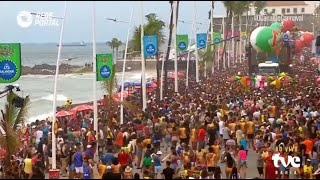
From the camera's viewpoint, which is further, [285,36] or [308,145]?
[285,36]

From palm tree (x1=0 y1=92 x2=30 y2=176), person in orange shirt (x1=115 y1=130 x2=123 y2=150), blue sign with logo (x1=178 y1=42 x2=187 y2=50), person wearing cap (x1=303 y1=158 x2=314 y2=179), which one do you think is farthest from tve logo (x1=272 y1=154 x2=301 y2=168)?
blue sign with logo (x1=178 y1=42 x2=187 y2=50)

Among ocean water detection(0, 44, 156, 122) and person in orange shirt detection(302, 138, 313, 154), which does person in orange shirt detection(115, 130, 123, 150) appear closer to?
person in orange shirt detection(302, 138, 313, 154)

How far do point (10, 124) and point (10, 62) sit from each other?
179 cm

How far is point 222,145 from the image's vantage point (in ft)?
73.2

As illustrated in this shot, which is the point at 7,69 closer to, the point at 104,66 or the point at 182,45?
the point at 104,66

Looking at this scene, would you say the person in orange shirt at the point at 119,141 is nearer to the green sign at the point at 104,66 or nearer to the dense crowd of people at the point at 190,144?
the dense crowd of people at the point at 190,144

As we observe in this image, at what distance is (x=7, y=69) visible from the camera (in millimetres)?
20688

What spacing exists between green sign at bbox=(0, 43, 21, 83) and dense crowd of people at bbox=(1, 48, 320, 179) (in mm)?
2087

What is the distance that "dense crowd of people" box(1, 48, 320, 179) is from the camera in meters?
16.7

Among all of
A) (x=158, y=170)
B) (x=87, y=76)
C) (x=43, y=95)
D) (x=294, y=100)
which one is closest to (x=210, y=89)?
(x=294, y=100)

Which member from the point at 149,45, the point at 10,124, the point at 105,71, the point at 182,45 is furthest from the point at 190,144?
the point at 182,45

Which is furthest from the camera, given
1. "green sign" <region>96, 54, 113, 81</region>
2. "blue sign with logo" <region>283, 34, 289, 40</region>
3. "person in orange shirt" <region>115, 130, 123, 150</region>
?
"blue sign with logo" <region>283, 34, 289, 40</region>

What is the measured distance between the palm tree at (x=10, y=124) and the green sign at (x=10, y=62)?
537 millimetres

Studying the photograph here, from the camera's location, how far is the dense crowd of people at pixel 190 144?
54.7 ft
